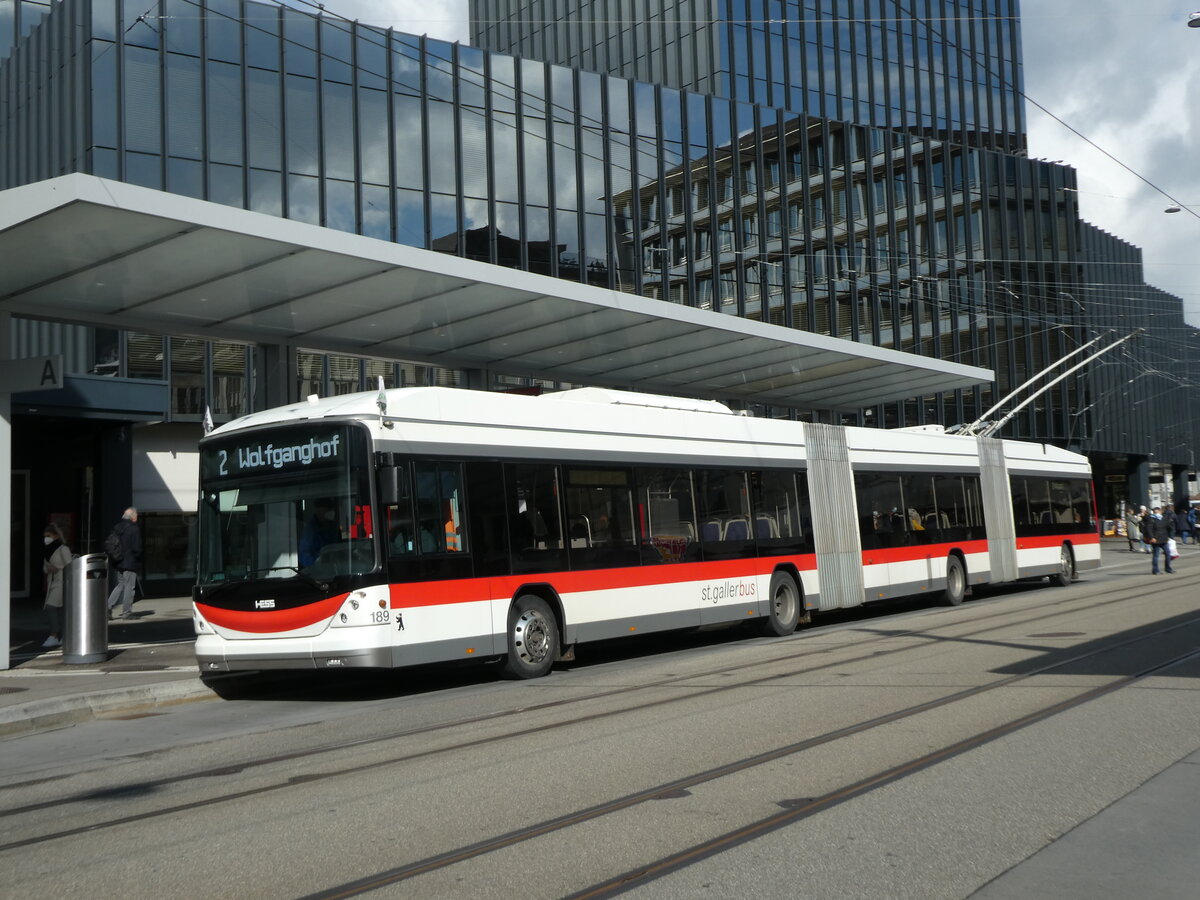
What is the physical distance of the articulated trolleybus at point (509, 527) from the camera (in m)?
11.5

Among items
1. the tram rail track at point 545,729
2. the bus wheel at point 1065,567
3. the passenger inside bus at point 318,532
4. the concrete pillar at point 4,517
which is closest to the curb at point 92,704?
the passenger inside bus at point 318,532

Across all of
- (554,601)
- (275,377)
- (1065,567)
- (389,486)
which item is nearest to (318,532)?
(389,486)

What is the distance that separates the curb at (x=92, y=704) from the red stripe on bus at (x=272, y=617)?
1.01 m

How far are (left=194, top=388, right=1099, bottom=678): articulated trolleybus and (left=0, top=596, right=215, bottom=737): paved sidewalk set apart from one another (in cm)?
83

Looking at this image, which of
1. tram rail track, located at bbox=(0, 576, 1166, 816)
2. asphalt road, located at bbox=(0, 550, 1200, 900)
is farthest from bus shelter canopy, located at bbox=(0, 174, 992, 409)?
tram rail track, located at bbox=(0, 576, 1166, 816)

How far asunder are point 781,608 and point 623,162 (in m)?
22.4

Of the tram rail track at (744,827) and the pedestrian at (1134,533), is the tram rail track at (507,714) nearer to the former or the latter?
the tram rail track at (744,827)

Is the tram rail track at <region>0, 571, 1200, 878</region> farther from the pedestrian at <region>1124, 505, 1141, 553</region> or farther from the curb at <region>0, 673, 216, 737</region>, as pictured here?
the pedestrian at <region>1124, 505, 1141, 553</region>

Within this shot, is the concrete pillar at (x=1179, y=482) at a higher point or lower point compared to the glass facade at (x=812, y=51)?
lower

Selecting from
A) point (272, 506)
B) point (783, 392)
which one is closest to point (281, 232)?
point (272, 506)

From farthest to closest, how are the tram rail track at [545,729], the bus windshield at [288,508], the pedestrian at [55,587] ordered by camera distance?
the pedestrian at [55,587], the bus windshield at [288,508], the tram rail track at [545,729]

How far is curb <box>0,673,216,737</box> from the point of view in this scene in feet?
35.2

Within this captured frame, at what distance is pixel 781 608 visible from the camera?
695 inches

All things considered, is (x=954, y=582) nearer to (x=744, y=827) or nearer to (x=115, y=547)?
(x=115, y=547)
